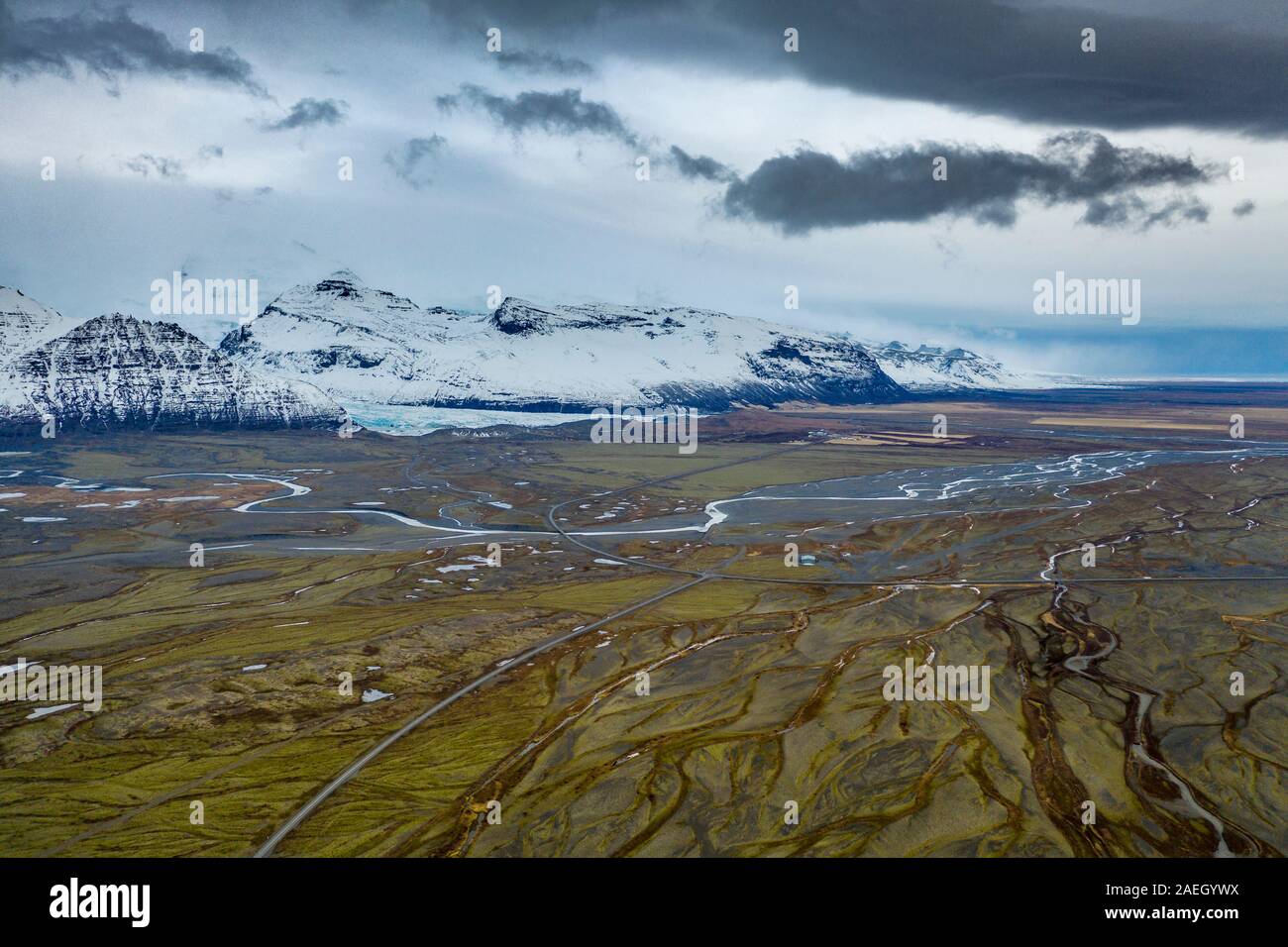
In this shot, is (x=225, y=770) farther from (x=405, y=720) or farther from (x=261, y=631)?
(x=261, y=631)

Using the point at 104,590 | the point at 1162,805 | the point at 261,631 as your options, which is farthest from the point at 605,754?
the point at 104,590
